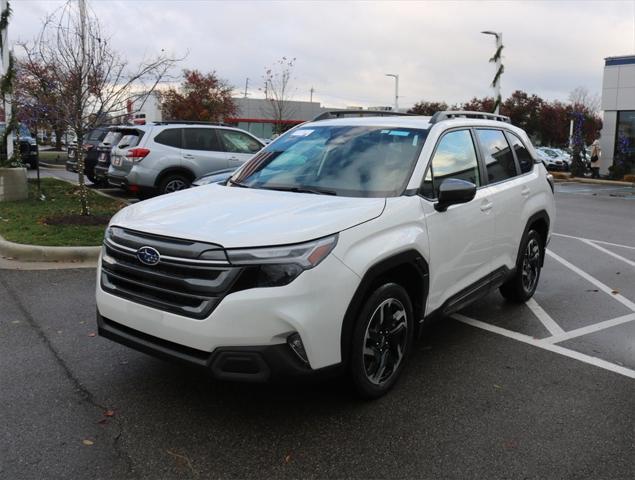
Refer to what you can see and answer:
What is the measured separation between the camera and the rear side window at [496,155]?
511cm

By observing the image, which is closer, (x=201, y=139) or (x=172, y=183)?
(x=172, y=183)

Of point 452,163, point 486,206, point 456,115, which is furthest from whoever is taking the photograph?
point 456,115

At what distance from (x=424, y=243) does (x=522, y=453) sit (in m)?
1.40

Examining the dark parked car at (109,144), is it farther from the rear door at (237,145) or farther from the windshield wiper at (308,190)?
the windshield wiper at (308,190)

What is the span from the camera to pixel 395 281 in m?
3.83

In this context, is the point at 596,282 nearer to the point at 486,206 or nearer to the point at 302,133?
the point at 486,206

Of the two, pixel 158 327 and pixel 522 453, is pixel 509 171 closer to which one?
pixel 522 453

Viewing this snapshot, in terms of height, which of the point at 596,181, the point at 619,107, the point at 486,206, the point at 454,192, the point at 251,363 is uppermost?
the point at 619,107

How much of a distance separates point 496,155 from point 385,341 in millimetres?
2438

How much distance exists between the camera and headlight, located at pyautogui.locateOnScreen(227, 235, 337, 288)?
3.04 m

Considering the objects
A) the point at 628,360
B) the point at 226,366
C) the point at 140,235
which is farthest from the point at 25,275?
the point at 628,360

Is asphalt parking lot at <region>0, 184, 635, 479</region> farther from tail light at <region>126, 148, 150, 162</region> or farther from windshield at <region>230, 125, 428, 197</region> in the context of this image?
tail light at <region>126, 148, 150, 162</region>

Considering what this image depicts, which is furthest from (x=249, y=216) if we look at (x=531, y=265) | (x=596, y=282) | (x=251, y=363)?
(x=596, y=282)

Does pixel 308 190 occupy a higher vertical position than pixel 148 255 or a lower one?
higher
